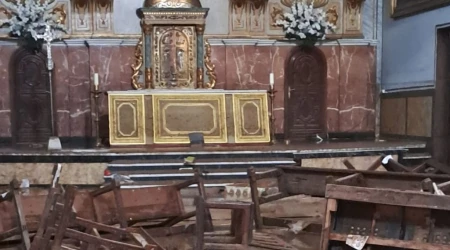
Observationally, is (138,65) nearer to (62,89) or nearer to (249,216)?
(62,89)

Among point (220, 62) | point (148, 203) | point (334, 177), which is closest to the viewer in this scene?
point (334, 177)

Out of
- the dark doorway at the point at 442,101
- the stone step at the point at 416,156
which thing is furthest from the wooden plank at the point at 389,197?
the dark doorway at the point at 442,101

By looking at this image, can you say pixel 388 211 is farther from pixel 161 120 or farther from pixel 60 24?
pixel 60 24

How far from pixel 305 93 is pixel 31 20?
505 centimetres

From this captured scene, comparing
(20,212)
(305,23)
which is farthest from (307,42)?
(20,212)

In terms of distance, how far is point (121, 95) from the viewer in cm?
876

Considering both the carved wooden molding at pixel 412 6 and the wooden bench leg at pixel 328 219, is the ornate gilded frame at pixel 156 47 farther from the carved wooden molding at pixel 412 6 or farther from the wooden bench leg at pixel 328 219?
the wooden bench leg at pixel 328 219

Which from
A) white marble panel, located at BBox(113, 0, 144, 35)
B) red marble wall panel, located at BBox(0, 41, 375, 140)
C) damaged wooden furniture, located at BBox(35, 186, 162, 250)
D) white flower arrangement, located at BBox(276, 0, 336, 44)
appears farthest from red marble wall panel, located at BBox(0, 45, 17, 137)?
damaged wooden furniture, located at BBox(35, 186, 162, 250)

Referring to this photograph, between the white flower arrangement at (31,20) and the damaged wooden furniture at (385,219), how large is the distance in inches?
270

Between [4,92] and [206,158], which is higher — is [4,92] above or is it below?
above

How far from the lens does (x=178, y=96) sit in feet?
29.0

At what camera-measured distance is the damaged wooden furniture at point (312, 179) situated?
14.9 ft

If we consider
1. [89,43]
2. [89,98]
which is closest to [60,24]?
[89,43]

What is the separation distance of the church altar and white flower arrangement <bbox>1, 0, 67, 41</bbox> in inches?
77.4
